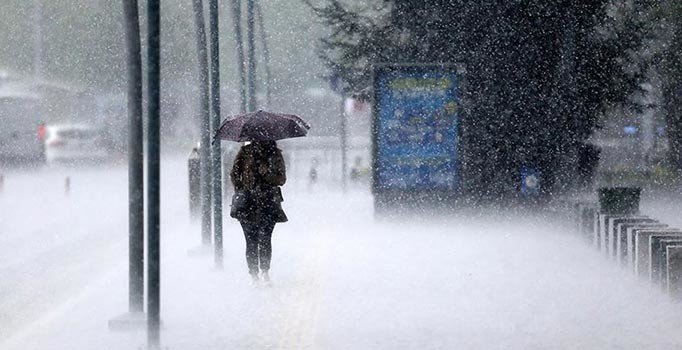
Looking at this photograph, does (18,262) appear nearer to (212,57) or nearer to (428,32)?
(212,57)

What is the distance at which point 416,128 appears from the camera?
72.7 feet

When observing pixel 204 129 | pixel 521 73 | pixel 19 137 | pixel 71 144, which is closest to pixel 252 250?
pixel 204 129

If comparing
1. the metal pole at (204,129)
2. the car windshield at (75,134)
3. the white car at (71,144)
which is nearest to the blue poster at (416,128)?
the metal pole at (204,129)

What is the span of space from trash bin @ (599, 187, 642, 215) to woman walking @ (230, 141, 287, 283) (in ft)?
14.8

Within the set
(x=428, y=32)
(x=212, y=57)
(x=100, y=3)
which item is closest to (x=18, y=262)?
(x=212, y=57)

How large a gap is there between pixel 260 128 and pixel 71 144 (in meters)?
37.4

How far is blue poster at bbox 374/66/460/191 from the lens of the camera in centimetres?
A: 2189

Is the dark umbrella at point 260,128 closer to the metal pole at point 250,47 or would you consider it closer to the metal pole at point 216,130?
the metal pole at point 216,130

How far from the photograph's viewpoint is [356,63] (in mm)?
25109

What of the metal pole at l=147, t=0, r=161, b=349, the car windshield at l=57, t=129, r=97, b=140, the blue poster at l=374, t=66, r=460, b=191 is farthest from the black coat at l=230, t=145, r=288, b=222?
the car windshield at l=57, t=129, r=97, b=140

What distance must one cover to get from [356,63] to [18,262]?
9.08 m

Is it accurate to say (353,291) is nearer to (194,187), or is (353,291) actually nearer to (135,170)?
(135,170)

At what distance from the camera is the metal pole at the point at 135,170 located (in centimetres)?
1143

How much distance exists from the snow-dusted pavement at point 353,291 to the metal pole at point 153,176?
1.38 ft
